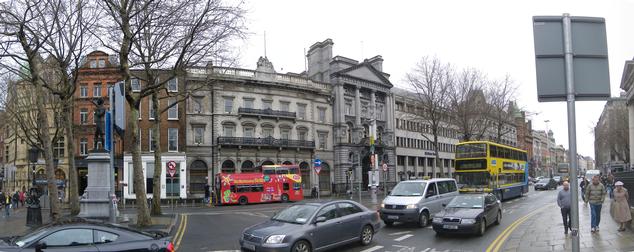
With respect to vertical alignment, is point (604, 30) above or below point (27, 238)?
above

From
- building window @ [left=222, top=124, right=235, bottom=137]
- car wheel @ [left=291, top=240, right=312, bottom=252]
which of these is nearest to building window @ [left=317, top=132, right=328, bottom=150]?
building window @ [left=222, top=124, right=235, bottom=137]

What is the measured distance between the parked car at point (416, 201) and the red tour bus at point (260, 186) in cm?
2423

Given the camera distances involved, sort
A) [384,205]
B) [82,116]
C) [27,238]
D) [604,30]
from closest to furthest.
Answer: [604,30], [27,238], [384,205], [82,116]

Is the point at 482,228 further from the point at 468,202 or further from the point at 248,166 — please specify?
the point at 248,166

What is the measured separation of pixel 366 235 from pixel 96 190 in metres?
12.4

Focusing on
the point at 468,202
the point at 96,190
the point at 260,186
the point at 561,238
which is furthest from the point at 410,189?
the point at 260,186

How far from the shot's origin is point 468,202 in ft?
53.0

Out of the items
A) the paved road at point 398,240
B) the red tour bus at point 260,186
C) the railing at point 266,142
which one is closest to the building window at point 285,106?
the railing at point 266,142

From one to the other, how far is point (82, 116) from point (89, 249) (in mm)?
43472

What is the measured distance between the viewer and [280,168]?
1713 inches

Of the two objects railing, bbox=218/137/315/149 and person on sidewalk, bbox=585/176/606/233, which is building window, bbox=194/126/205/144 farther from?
person on sidewalk, bbox=585/176/606/233

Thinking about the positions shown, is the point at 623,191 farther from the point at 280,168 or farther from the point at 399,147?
the point at 399,147

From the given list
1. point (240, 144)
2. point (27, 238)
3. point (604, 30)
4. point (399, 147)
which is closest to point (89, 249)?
point (27, 238)

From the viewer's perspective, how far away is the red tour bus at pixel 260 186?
40.4m
